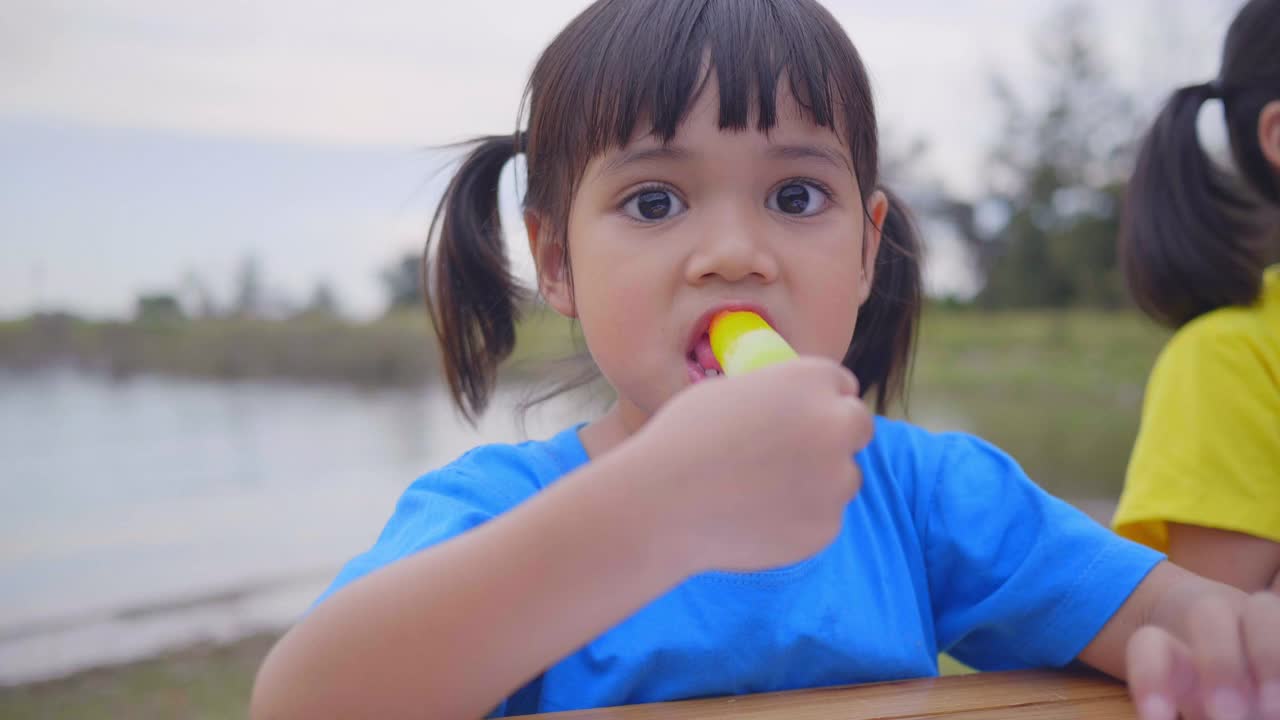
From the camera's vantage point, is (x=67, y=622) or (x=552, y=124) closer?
(x=552, y=124)

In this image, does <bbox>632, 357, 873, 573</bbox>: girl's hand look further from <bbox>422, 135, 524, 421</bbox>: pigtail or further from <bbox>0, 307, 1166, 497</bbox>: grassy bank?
<bbox>0, 307, 1166, 497</bbox>: grassy bank

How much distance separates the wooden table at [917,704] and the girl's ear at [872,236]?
0.43 metres

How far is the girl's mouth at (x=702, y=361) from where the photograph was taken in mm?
943

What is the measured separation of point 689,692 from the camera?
974 millimetres

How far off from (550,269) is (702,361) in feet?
1.02

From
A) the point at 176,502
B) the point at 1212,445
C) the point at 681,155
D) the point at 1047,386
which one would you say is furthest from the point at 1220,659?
the point at 1047,386

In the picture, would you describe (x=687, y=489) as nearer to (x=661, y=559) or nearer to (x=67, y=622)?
(x=661, y=559)

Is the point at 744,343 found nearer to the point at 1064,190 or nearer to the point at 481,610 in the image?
the point at 481,610

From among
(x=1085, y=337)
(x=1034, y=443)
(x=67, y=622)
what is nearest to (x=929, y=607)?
(x=67, y=622)

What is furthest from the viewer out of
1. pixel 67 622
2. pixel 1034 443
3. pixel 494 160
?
pixel 1034 443

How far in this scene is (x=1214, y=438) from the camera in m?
1.41

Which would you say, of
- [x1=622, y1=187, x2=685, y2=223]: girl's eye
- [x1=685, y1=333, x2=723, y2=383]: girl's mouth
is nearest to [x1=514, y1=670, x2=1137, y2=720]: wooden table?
[x1=685, y1=333, x2=723, y2=383]: girl's mouth

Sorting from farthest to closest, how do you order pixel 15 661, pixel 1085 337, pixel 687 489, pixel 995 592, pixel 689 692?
pixel 1085 337 → pixel 15 661 → pixel 995 592 → pixel 689 692 → pixel 687 489

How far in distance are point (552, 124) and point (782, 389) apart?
0.55 meters
